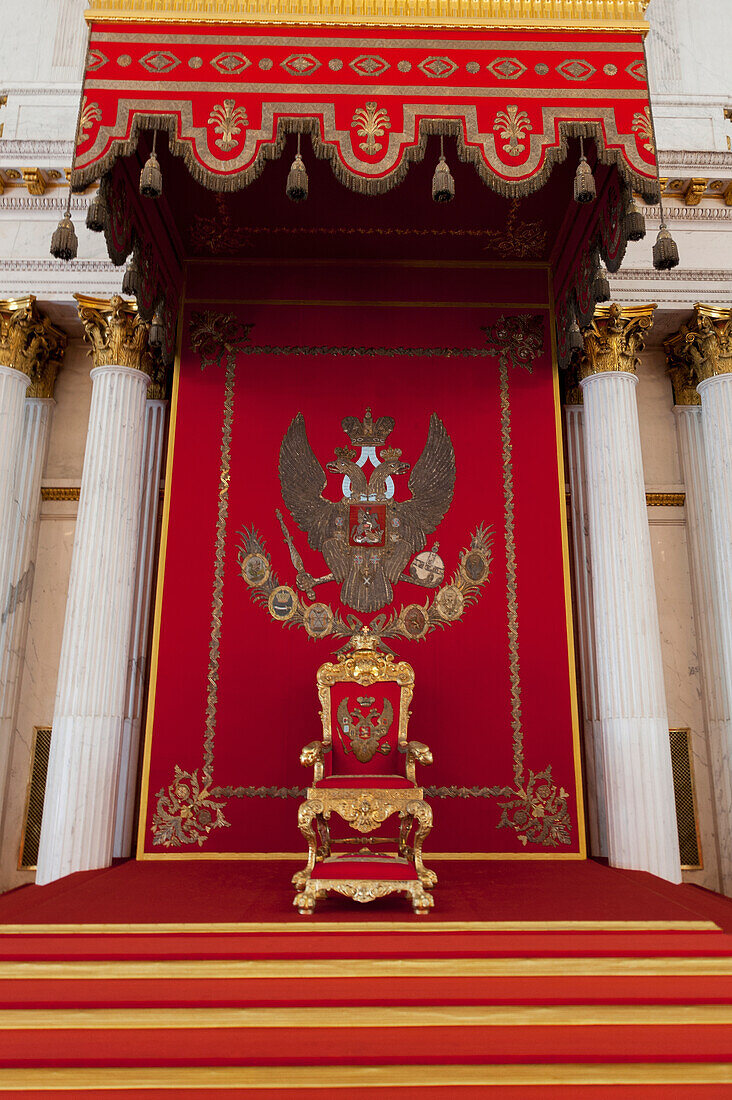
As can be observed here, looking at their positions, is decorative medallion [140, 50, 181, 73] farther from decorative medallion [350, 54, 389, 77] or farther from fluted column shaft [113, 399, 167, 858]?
fluted column shaft [113, 399, 167, 858]

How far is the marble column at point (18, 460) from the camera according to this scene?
5.03m

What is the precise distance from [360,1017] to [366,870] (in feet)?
2.67

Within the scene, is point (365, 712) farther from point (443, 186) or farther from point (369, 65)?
point (369, 65)

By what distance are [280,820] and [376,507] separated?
182 cm

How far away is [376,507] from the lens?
199 inches

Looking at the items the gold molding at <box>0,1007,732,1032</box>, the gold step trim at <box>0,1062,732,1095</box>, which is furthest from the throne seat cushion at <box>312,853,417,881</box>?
the gold step trim at <box>0,1062,732,1095</box>

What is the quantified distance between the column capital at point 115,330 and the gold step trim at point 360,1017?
3.58 metres

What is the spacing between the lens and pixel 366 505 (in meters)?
5.04

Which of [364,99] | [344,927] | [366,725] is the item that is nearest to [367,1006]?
[344,927]

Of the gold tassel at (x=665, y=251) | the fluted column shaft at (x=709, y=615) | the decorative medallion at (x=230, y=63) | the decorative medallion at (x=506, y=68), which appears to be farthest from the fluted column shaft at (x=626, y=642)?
the decorative medallion at (x=230, y=63)

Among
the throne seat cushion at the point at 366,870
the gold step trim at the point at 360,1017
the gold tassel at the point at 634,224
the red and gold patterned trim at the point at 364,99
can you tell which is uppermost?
the red and gold patterned trim at the point at 364,99

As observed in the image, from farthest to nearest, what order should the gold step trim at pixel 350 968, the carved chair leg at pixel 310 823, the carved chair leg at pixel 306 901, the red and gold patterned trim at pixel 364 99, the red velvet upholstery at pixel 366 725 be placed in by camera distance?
the red velvet upholstery at pixel 366 725 < the red and gold patterned trim at pixel 364 99 < the carved chair leg at pixel 310 823 < the carved chair leg at pixel 306 901 < the gold step trim at pixel 350 968

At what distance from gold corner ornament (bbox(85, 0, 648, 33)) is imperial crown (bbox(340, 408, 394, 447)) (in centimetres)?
203

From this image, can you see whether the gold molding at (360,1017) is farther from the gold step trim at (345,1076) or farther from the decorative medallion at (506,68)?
the decorative medallion at (506,68)
